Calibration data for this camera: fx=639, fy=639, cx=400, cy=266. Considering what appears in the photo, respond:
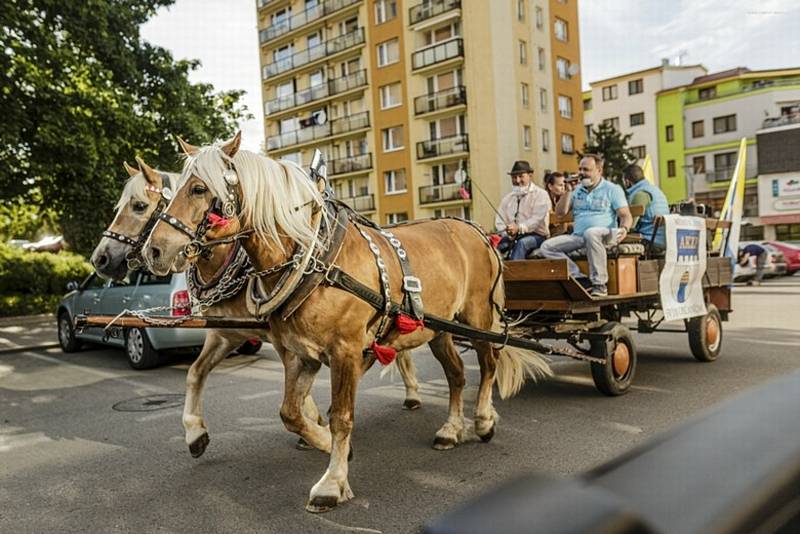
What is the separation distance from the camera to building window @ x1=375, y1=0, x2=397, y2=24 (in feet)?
123

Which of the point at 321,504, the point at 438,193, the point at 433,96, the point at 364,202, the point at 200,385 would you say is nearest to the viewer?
the point at 321,504

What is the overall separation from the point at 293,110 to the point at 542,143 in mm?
17700

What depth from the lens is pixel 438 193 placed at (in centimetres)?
3628

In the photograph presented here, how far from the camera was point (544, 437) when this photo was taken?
5.09 m

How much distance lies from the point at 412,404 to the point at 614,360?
2.05 metres

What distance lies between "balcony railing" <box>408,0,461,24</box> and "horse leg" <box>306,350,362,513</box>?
110 feet

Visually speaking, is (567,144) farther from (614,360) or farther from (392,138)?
(614,360)

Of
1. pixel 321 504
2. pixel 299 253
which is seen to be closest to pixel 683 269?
pixel 299 253

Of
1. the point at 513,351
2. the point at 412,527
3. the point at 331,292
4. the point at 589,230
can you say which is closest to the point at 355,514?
the point at 412,527

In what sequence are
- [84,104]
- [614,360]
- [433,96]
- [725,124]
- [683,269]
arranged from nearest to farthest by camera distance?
[614,360], [683,269], [84,104], [433,96], [725,124]

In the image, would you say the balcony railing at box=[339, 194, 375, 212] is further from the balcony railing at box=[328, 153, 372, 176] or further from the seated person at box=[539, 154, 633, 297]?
the seated person at box=[539, 154, 633, 297]

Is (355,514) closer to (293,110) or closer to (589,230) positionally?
(589,230)

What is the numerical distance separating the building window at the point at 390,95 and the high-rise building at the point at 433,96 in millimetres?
68

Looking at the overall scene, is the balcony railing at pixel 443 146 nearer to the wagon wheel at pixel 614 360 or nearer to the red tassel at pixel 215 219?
the wagon wheel at pixel 614 360
